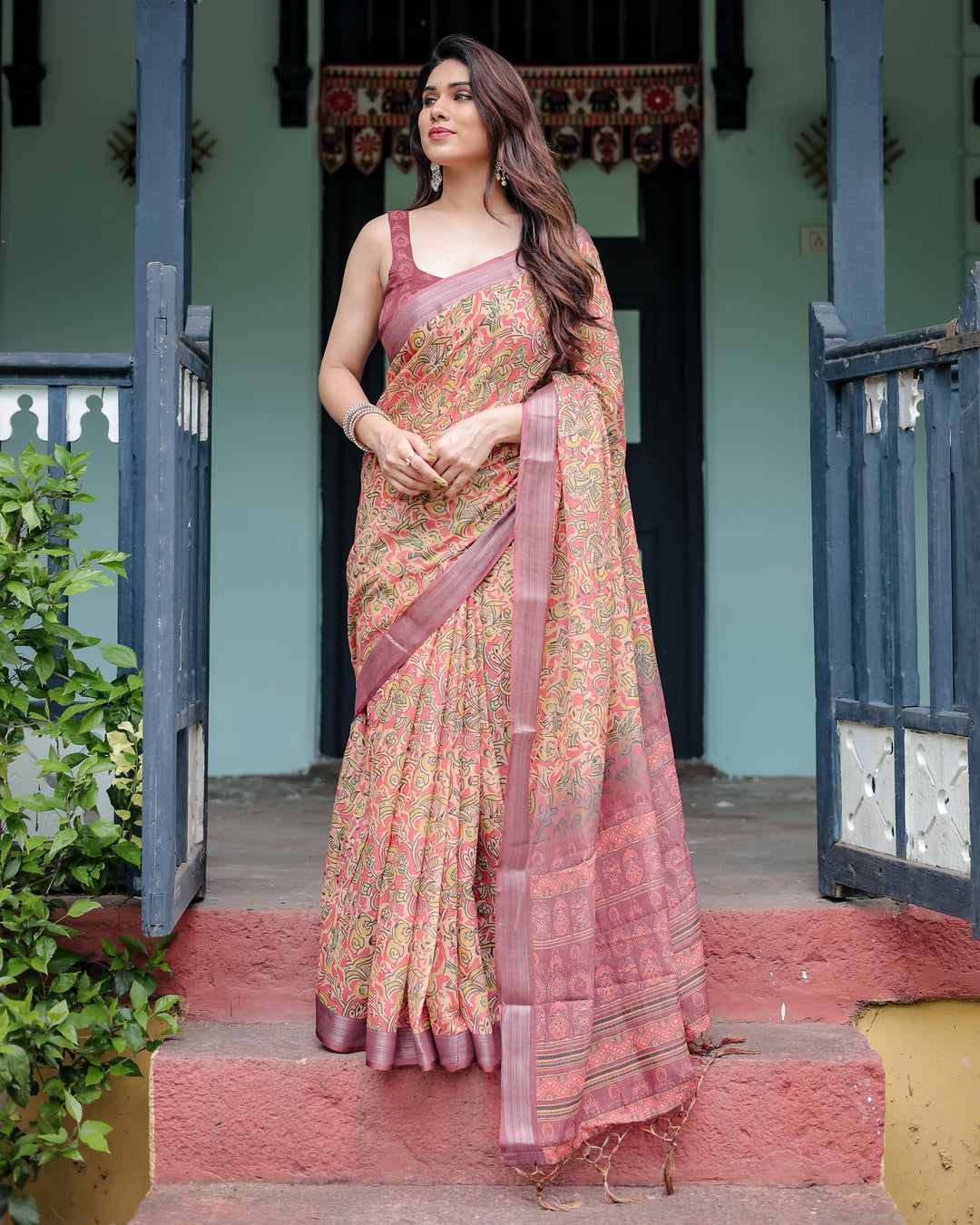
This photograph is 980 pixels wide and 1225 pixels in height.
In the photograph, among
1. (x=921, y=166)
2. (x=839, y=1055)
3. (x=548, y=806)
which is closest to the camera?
(x=548, y=806)

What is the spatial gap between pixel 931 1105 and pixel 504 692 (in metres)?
1.29

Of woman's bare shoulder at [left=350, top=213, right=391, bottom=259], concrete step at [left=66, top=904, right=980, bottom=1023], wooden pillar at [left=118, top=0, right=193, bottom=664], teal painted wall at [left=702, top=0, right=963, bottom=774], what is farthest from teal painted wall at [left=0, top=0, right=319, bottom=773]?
woman's bare shoulder at [left=350, top=213, right=391, bottom=259]

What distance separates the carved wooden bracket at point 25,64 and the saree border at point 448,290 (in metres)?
3.01

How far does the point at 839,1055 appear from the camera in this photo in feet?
8.11

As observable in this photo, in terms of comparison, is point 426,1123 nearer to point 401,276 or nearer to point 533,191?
point 401,276

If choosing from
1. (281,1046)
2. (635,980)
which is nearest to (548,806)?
(635,980)

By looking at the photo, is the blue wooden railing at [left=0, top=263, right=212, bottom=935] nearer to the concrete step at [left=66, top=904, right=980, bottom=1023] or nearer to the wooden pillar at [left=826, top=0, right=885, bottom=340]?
the concrete step at [left=66, top=904, right=980, bottom=1023]

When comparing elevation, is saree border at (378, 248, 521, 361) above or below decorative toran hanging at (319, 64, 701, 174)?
below

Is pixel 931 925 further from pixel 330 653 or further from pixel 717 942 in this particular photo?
pixel 330 653

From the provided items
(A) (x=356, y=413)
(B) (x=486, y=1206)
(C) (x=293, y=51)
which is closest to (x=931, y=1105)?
(B) (x=486, y=1206)

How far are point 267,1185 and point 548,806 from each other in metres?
0.90

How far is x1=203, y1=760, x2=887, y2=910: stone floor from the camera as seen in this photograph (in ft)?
9.41

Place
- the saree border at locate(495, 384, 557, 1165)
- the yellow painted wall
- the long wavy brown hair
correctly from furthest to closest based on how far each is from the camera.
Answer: the yellow painted wall < the long wavy brown hair < the saree border at locate(495, 384, 557, 1165)

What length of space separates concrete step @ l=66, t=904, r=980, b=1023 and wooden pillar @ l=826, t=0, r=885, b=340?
1358 mm
